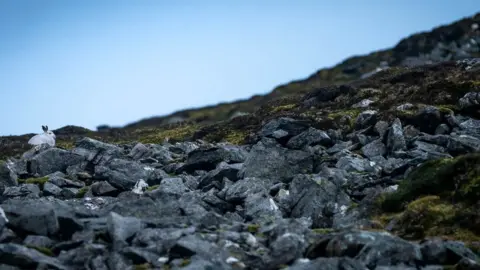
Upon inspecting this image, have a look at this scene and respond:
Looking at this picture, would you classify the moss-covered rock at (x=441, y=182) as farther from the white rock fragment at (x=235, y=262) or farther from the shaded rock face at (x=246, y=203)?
the white rock fragment at (x=235, y=262)

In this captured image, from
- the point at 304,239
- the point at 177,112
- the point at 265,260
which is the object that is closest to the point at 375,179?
the point at 304,239

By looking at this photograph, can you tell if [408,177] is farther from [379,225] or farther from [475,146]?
A: [475,146]

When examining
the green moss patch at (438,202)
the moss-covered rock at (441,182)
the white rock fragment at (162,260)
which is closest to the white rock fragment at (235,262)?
the white rock fragment at (162,260)

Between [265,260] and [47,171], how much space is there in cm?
1459

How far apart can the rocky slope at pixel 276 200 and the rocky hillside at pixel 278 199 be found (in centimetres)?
4

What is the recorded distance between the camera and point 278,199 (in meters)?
16.8

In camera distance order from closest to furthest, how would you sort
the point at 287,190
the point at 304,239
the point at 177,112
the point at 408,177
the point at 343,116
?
the point at 304,239 → the point at 408,177 → the point at 287,190 → the point at 343,116 → the point at 177,112

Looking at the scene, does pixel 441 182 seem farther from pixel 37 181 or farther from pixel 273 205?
pixel 37 181

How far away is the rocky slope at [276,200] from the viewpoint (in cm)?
1170

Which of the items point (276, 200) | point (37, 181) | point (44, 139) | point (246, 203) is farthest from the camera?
point (44, 139)

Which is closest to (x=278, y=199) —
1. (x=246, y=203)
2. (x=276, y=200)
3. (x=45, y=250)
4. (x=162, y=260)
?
(x=276, y=200)

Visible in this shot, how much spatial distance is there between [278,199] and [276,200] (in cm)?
7

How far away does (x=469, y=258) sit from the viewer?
11.4 m

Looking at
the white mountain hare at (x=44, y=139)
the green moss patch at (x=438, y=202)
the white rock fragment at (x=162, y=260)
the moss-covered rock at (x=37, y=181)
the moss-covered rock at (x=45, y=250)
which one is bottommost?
the green moss patch at (x=438, y=202)
